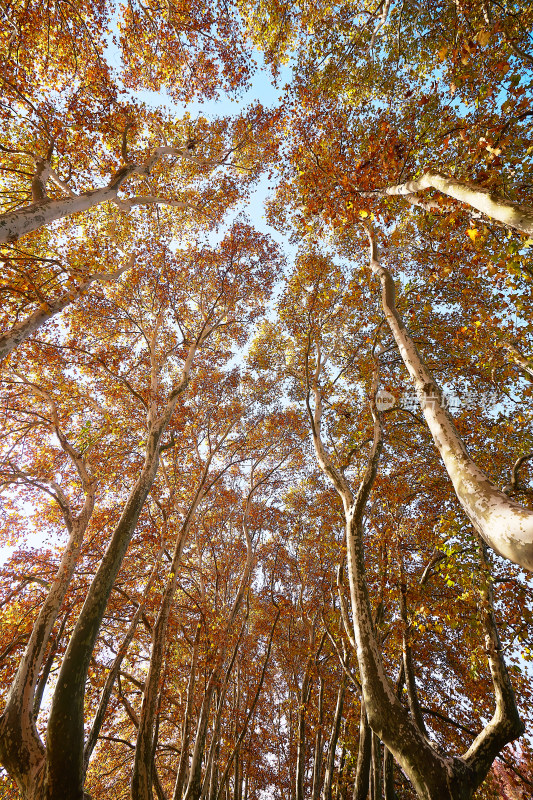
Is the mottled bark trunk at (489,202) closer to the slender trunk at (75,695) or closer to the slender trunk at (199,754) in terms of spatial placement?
the slender trunk at (75,695)

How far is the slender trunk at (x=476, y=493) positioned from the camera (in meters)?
2.01

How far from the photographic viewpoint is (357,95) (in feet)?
26.5

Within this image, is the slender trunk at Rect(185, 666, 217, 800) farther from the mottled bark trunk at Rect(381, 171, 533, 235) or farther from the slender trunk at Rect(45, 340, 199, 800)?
the mottled bark trunk at Rect(381, 171, 533, 235)

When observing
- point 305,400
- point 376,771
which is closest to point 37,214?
point 305,400

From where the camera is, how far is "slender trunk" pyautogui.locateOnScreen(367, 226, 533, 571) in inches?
79.3

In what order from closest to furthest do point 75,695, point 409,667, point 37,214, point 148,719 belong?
point 75,695
point 37,214
point 148,719
point 409,667

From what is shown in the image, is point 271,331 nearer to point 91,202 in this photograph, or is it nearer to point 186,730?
point 91,202

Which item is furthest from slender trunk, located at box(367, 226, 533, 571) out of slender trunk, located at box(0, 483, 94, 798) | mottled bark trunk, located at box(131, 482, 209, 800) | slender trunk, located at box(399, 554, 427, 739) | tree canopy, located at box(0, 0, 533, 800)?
mottled bark trunk, located at box(131, 482, 209, 800)

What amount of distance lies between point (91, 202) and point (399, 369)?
8992 mm

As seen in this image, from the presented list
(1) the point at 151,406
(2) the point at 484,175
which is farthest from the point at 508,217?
(1) the point at 151,406

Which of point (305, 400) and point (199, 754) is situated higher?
point (305, 400)

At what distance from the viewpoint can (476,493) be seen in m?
2.55

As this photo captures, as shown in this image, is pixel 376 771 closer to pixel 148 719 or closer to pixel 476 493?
pixel 148 719

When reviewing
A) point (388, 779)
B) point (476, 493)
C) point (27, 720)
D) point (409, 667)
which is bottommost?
point (388, 779)
